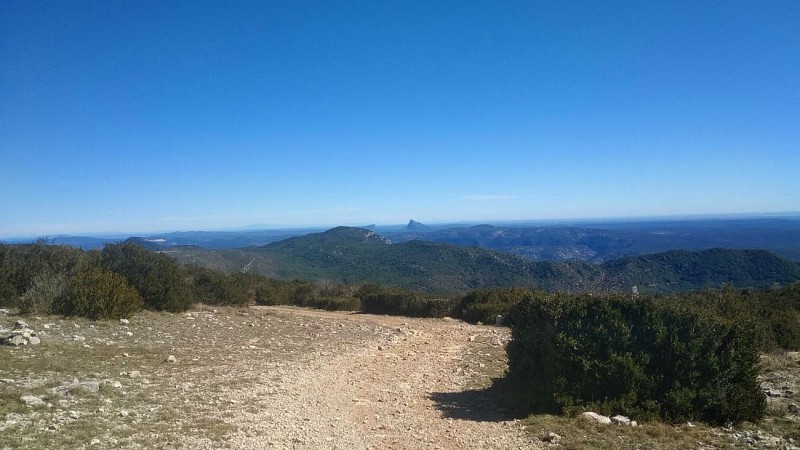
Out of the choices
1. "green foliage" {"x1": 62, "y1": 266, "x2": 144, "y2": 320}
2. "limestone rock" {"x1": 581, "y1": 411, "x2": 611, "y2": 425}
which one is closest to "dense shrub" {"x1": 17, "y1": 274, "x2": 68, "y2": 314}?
"green foliage" {"x1": 62, "y1": 266, "x2": 144, "y2": 320}

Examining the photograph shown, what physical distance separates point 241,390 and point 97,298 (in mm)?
8644

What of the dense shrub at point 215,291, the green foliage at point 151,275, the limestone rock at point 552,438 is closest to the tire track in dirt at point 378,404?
the limestone rock at point 552,438

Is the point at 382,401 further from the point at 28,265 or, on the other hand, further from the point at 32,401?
the point at 28,265

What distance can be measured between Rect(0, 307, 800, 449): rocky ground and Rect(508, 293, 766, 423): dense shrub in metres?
0.46

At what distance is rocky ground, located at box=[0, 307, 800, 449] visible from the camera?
6.68m

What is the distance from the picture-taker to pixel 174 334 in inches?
559

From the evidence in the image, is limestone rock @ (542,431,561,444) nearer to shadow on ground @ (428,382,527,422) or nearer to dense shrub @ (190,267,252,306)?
shadow on ground @ (428,382,527,422)

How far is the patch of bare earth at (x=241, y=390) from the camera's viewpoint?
669 centimetres

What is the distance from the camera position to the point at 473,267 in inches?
2494

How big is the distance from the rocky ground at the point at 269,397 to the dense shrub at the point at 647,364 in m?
0.46

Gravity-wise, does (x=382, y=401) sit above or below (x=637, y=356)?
below

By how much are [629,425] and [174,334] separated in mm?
12488

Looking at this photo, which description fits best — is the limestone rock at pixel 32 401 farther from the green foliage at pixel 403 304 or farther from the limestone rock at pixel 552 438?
the green foliage at pixel 403 304

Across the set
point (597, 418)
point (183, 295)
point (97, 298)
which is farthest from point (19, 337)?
point (597, 418)
